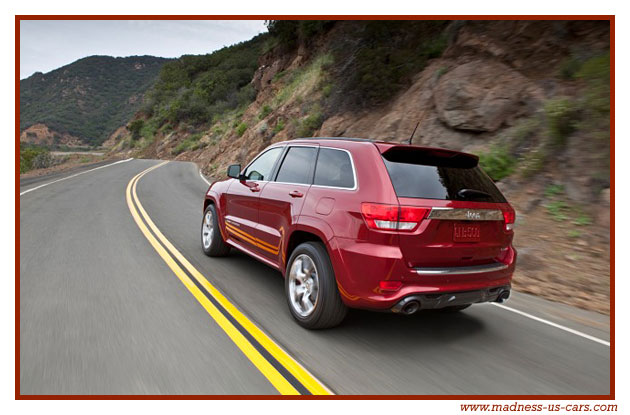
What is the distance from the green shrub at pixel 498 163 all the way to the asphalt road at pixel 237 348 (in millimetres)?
4153

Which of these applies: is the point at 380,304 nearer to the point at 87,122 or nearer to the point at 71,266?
the point at 71,266

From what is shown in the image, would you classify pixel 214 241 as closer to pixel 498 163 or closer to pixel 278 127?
pixel 498 163

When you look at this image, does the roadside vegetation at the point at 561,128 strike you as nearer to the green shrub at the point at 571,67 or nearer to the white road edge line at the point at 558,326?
the green shrub at the point at 571,67

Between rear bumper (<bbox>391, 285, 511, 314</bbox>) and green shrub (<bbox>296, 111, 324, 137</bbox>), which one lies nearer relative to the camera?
rear bumper (<bbox>391, 285, 511, 314</bbox>)

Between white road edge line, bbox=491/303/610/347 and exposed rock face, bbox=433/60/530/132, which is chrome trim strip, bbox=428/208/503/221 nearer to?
white road edge line, bbox=491/303/610/347

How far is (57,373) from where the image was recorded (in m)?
3.01

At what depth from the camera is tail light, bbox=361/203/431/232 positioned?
11.2 feet

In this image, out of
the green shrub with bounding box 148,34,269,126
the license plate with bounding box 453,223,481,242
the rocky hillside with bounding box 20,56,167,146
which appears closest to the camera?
the license plate with bounding box 453,223,481,242

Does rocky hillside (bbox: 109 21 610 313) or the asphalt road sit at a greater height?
rocky hillside (bbox: 109 21 610 313)

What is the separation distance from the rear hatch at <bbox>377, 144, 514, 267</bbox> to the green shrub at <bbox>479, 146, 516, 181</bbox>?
5.15 metres

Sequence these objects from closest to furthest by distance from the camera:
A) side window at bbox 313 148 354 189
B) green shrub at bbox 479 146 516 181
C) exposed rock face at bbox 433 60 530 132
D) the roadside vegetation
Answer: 1. side window at bbox 313 148 354 189
2. the roadside vegetation
3. green shrub at bbox 479 146 516 181
4. exposed rock face at bbox 433 60 530 132

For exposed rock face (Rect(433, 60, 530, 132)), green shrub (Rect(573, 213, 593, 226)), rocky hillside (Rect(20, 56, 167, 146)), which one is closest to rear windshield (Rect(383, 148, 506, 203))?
green shrub (Rect(573, 213, 593, 226))

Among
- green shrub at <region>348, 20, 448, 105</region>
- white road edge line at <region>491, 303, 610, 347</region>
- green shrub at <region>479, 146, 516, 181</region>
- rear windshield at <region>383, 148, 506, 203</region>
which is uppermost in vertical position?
green shrub at <region>348, 20, 448, 105</region>

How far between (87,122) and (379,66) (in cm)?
8651
